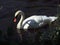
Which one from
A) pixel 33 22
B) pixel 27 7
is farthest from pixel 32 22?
pixel 27 7

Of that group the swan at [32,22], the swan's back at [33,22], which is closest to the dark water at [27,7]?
A: the swan at [32,22]

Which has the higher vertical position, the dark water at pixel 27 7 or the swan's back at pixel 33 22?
the dark water at pixel 27 7

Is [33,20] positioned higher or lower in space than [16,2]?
lower

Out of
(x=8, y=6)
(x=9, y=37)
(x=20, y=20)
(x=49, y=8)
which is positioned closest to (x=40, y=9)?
(x=49, y=8)

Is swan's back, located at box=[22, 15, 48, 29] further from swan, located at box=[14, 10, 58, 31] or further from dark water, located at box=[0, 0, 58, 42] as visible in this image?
dark water, located at box=[0, 0, 58, 42]

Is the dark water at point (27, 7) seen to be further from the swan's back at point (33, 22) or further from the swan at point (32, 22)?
the swan's back at point (33, 22)

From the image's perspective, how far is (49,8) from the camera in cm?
699

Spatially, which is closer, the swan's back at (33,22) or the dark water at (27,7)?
the swan's back at (33,22)

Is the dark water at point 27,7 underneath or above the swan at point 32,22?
above

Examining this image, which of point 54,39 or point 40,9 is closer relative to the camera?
point 54,39

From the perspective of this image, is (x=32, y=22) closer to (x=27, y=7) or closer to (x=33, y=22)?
(x=33, y=22)

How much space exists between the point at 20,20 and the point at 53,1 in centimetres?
201

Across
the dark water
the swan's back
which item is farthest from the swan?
the dark water

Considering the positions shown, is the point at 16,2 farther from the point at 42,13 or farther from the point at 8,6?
the point at 42,13
